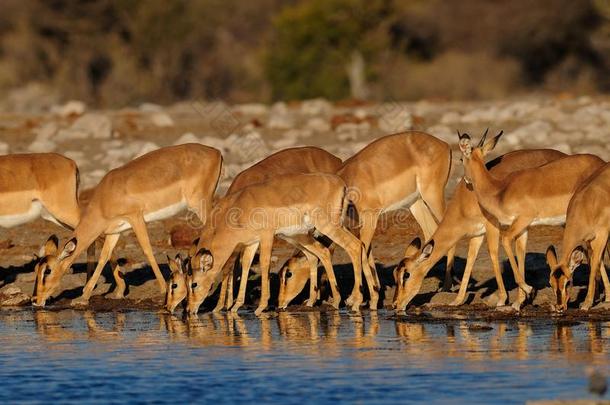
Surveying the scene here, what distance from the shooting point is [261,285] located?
15805 millimetres

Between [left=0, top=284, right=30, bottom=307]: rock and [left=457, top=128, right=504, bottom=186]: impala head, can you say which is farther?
[left=0, top=284, right=30, bottom=307]: rock

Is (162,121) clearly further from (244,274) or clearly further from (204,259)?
(204,259)

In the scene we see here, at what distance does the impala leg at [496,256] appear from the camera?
1453 cm

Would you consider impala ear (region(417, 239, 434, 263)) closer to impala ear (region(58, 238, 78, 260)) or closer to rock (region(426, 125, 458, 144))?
impala ear (region(58, 238, 78, 260))

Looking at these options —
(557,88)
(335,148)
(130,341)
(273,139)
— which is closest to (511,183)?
(130,341)

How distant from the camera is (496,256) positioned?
14930 millimetres

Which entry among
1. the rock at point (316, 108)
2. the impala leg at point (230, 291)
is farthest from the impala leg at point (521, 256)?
the rock at point (316, 108)

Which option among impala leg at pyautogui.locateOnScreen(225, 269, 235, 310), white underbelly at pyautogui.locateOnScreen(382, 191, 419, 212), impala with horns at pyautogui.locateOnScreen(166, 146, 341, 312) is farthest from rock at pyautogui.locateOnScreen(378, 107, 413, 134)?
impala leg at pyautogui.locateOnScreen(225, 269, 235, 310)

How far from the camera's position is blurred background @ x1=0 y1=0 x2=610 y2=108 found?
41.2 metres

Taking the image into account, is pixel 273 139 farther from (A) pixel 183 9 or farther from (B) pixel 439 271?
(A) pixel 183 9

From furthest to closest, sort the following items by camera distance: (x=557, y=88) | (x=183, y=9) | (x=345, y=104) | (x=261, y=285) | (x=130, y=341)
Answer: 1. (x=183, y=9)
2. (x=557, y=88)
3. (x=345, y=104)
4. (x=261, y=285)
5. (x=130, y=341)

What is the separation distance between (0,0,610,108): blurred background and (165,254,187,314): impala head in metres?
24.4

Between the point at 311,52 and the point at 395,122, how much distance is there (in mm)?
13978

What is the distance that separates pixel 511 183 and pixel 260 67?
30.0 m
